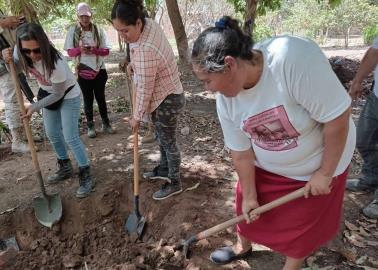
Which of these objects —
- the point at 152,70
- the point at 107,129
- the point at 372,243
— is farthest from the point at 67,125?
the point at 372,243

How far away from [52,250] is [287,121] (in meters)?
2.73

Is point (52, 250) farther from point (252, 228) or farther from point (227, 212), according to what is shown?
point (252, 228)

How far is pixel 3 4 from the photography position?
623cm

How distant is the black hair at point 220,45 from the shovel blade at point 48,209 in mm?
2609

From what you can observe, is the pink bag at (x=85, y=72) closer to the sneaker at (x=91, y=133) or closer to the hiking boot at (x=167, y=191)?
the sneaker at (x=91, y=133)

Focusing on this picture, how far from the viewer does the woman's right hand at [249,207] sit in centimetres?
222

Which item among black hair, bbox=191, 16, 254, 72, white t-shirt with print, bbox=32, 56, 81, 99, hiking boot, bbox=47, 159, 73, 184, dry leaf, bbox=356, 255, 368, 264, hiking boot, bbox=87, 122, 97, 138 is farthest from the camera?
hiking boot, bbox=87, 122, 97, 138

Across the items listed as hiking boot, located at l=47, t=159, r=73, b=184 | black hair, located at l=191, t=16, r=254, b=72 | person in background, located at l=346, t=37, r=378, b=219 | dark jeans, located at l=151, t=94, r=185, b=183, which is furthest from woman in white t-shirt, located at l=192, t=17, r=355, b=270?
hiking boot, located at l=47, t=159, r=73, b=184

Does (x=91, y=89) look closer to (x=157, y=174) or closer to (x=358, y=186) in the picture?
(x=157, y=174)

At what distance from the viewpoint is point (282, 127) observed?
6.00 ft

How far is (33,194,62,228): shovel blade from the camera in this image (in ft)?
11.9

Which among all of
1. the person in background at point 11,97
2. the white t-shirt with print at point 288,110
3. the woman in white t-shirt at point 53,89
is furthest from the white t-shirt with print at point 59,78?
the white t-shirt with print at point 288,110

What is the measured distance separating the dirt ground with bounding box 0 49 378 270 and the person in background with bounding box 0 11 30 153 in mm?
261

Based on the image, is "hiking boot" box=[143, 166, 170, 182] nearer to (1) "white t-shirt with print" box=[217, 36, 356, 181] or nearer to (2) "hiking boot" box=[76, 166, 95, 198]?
(2) "hiking boot" box=[76, 166, 95, 198]
